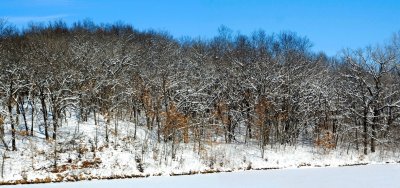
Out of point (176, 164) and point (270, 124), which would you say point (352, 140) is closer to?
point (270, 124)

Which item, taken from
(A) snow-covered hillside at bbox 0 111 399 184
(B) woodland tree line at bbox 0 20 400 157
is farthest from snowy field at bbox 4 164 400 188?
(B) woodland tree line at bbox 0 20 400 157

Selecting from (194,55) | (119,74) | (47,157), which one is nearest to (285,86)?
(194,55)

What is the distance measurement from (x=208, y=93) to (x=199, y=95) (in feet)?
9.06

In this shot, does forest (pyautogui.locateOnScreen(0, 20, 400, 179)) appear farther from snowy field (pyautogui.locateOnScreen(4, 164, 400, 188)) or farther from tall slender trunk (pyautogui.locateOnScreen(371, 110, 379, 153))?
snowy field (pyautogui.locateOnScreen(4, 164, 400, 188))

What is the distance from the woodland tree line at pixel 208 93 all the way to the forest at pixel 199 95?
4.5 inches

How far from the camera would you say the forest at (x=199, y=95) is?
35.5 m

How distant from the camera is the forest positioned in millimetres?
35469

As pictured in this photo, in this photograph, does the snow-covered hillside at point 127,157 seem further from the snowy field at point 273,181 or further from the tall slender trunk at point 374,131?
the snowy field at point 273,181

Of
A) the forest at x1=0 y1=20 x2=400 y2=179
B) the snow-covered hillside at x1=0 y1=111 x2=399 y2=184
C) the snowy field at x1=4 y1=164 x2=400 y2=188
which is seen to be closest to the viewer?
the snowy field at x1=4 y1=164 x2=400 y2=188

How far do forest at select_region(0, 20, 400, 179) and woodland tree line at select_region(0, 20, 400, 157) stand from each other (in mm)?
114

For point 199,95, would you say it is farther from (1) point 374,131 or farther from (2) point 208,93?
(1) point 374,131

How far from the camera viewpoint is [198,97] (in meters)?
44.3

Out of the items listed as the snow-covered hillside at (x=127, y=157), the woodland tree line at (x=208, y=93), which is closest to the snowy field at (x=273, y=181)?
the snow-covered hillside at (x=127, y=157)

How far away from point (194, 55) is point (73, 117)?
61.8ft
